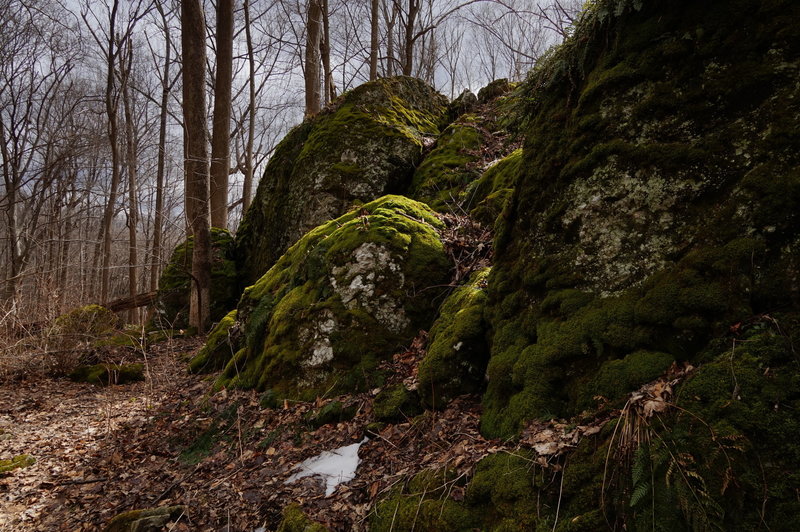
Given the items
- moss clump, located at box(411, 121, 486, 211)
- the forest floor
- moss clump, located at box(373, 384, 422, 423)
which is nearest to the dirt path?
the forest floor

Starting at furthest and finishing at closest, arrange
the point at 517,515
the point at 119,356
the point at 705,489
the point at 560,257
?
the point at 119,356
the point at 560,257
the point at 517,515
the point at 705,489

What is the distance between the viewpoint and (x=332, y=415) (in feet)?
13.2

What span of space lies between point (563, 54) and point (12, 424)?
8.33 meters

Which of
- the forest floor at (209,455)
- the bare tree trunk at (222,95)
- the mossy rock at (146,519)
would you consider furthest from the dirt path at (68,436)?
the bare tree trunk at (222,95)

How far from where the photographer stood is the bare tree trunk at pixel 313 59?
1270cm

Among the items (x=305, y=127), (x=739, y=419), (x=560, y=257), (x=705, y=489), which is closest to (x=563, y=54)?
(x=560, y=257)

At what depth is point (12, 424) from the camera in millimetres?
5871

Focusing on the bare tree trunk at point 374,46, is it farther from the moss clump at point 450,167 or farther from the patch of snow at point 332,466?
the patch of snow at point 332,466

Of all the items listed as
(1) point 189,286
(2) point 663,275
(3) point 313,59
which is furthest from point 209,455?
(3) point 313,59

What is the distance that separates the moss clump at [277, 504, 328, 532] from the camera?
105 inches

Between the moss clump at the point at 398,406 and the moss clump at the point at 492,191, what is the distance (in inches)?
103

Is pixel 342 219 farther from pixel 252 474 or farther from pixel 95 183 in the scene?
pixel 95 183

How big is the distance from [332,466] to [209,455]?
1.66m

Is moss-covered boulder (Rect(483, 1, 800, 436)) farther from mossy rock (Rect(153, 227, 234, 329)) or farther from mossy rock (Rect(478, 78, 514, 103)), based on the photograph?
mossy rock (Rect(478, 78, 514, 103))
